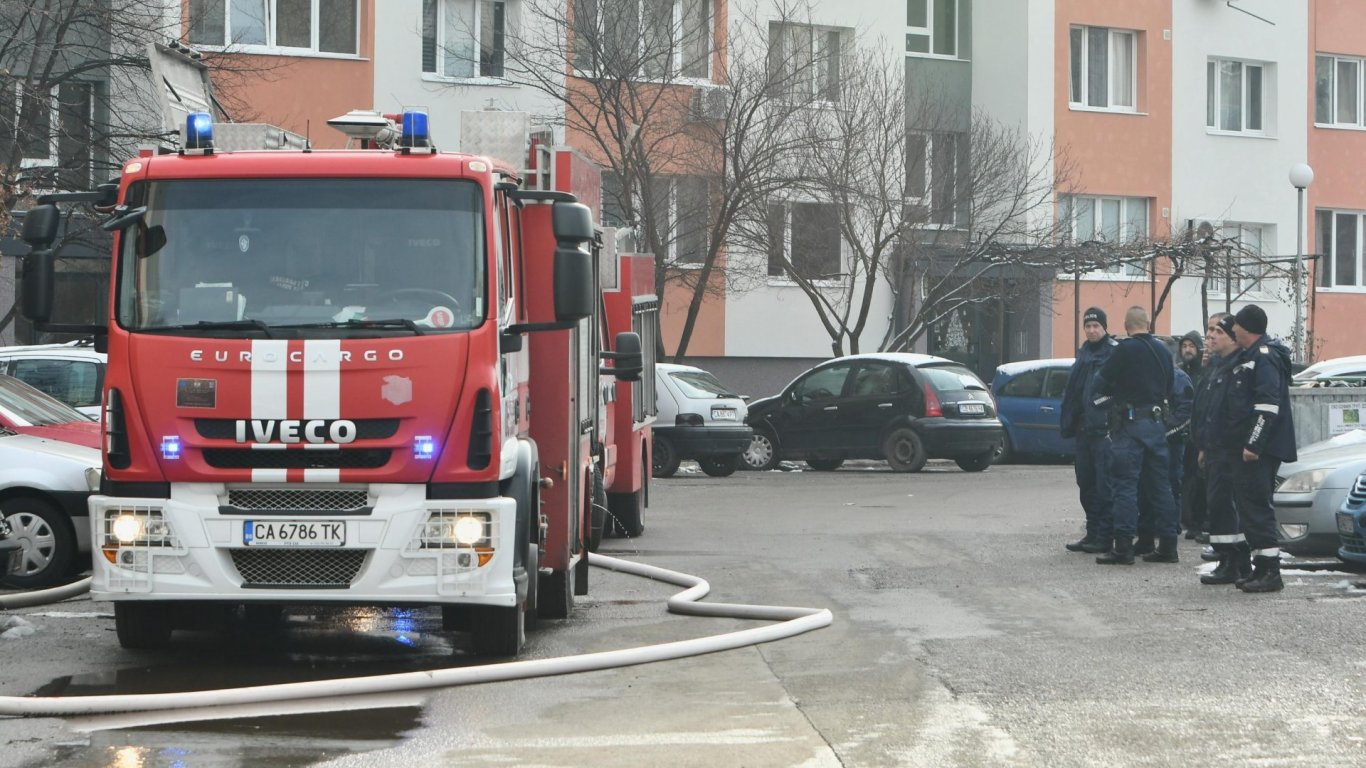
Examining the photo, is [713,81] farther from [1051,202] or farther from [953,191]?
[1051,202]

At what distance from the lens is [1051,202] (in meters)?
34.4

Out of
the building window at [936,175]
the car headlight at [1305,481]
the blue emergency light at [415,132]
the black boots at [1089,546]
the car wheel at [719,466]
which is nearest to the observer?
the blue emergency light at [415,132]

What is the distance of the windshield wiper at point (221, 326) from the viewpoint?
8547mm

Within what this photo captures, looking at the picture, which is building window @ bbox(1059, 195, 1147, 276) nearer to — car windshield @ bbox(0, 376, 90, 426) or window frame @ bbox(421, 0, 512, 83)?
window frame @ bbox(421, 0, 512, 83)

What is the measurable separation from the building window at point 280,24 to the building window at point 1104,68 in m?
14.6

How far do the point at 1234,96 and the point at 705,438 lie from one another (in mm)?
21470

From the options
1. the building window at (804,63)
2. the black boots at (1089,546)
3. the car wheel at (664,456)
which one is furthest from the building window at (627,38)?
the black boots at (1089,546)

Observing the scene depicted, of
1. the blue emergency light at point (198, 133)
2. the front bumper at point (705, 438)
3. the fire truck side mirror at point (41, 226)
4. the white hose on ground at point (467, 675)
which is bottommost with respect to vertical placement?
the white hose on ground at point (467, 675)

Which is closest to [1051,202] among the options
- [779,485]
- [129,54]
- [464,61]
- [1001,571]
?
[464,61]

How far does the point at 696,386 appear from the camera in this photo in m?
22.2

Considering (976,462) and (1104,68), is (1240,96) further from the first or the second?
(976,462)

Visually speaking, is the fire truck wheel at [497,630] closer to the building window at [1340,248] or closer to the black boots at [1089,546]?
the black boots at [1089,546]

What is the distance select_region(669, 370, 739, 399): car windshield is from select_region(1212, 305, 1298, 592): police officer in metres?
10.7

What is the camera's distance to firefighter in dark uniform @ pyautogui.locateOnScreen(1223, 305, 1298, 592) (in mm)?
11586
